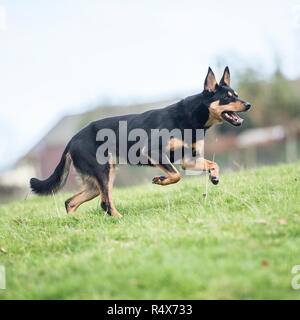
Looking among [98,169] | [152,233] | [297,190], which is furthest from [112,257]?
[297,190]

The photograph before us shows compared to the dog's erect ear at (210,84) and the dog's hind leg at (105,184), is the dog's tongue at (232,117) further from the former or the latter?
the dog's hind leg at (105,184)

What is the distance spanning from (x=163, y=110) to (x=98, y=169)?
1.34 meters

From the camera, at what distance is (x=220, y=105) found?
231 inches

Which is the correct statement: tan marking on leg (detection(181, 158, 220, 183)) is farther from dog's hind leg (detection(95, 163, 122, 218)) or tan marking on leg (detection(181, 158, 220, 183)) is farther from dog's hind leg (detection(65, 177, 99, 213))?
dog's hind leg (detection(65, 177, 99, 213))

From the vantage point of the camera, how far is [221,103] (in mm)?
5867

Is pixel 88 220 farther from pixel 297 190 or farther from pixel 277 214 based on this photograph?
pixel 297 190

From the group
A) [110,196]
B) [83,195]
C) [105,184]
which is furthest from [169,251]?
[83,195]

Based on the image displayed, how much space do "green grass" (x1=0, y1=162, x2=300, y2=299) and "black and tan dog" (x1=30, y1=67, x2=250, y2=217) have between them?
0.44m

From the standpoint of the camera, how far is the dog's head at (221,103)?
5848mm

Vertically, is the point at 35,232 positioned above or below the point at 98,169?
below

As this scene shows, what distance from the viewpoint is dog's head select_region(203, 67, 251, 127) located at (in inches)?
230

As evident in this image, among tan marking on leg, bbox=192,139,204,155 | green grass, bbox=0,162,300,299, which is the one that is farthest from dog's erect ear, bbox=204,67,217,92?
green grass, bbox=0,162,300,299

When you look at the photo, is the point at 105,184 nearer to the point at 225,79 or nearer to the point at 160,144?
the point at 160,144

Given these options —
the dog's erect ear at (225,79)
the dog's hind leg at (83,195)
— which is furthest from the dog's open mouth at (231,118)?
the dog's hind leg at (83,195)
